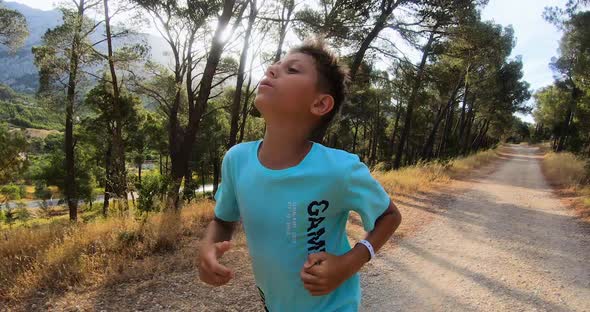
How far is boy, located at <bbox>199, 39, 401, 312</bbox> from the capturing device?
3.72 ft

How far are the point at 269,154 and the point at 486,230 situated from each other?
6.65 m

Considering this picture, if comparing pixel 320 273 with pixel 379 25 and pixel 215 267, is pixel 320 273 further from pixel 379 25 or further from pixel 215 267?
pixel 379 25

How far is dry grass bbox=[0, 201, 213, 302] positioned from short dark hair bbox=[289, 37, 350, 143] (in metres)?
3.29

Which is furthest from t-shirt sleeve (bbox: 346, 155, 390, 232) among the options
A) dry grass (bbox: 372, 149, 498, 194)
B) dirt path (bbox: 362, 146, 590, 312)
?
dry grass (bbox: 372, 149, 498, 194)

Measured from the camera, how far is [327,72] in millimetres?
1309

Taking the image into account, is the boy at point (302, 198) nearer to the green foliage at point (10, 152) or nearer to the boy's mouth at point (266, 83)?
the boy's mouth at point (266, 83)

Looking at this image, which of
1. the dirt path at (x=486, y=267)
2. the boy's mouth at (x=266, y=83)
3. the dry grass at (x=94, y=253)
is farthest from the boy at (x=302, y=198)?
the dry grass at (x=94, y=253)

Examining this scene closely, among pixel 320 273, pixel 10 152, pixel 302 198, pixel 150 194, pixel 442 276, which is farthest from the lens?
pixel 10 152

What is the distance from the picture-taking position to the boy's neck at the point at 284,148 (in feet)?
4.06

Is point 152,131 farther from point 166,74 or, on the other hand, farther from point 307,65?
point 307,65

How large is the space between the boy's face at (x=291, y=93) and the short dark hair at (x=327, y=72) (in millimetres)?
32

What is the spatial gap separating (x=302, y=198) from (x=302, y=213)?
0.05 meters

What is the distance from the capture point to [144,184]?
5961mm

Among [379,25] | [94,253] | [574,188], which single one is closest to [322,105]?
[94,253]
